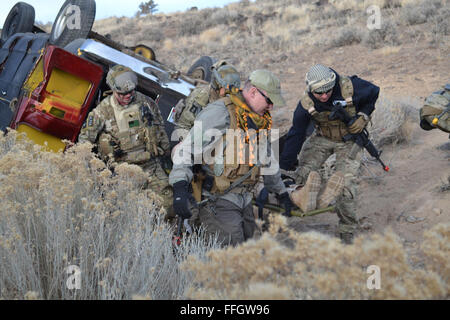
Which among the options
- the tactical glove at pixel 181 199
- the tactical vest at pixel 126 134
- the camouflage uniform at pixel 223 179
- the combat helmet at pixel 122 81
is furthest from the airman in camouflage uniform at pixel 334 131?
the combat helmet at pixel 122 81

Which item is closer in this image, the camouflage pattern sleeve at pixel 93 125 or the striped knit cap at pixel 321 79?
the striped knit cap at pixel 321 79

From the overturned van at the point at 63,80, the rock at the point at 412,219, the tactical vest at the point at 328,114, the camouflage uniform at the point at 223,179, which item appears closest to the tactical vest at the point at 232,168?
the camouflage uniform at the point at 223,179

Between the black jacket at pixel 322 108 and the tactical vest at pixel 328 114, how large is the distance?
A: 0.04 metres

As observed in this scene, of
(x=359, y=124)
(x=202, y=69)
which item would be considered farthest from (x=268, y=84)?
(x=202, y=69)

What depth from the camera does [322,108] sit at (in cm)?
444

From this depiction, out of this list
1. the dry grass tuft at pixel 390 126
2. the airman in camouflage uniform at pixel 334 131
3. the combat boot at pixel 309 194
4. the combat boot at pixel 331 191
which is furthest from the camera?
the dry grass tuft at pixel 390 126

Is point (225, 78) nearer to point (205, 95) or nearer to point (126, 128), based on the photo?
point (205, 95)

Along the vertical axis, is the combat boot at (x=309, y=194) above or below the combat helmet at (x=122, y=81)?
below

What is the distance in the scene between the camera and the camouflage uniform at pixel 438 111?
4.15 meters

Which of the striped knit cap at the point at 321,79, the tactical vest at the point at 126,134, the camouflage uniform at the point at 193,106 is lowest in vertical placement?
the tactical vest at the point at 126,134

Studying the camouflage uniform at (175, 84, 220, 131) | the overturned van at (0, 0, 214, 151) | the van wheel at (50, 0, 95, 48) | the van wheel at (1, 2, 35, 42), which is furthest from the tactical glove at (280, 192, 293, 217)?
the van wheel at (1, 2, 35, 42)

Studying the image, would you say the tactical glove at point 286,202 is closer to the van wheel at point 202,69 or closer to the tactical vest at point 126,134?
the tactical vest at point 126,134

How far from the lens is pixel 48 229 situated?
2.61 meters

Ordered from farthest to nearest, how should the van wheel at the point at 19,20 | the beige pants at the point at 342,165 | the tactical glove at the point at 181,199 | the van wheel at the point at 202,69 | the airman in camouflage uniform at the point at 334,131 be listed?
the van wheel at the point at 19,20 → the van wheel at the point at 202,69 → the beige pants at the point at 342,165 → the airman in camouflage uniform at the point at 334,131 → the tactical glove at the point at 181,199
